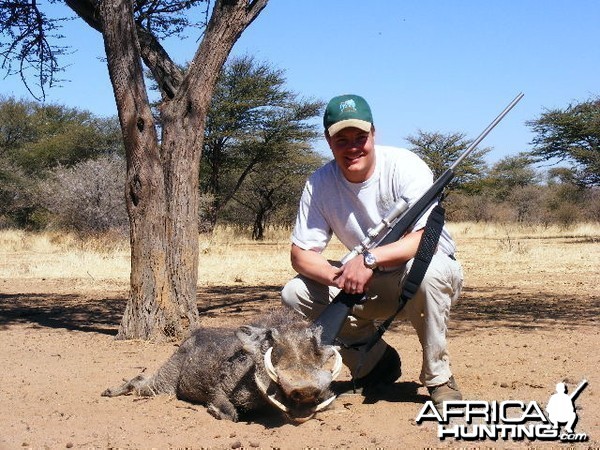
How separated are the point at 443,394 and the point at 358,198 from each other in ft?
3.89

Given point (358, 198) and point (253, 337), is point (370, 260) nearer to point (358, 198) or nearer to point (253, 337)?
point (358, 198)

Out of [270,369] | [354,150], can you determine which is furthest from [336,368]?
[354,150]

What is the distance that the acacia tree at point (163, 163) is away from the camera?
701 cm

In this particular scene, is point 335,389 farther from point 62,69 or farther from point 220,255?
point 220,255

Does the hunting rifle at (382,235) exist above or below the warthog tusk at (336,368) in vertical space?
above

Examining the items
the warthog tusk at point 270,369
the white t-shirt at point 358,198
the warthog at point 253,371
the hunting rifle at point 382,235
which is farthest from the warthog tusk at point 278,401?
the white t-shirt at point 358,198

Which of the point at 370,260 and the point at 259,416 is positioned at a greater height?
the point at 370,260

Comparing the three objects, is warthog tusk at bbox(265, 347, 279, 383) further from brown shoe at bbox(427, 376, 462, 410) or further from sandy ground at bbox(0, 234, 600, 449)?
brown shoe at bbox(427, 376, 462, 410)

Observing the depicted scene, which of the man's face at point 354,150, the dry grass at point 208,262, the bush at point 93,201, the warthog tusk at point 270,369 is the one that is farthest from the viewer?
the bush at point 93,201

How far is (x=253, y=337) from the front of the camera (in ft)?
13.4

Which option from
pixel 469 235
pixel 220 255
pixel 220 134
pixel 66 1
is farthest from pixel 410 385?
pixel 469 235

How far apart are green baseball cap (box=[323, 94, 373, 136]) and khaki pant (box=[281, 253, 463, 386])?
834mm

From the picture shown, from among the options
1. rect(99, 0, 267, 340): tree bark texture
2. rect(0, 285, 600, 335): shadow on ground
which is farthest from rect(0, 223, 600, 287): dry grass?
rect(99, 0, 267, 340): tree bark texture

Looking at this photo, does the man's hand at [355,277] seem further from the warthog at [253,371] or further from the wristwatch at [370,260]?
the warthog at [253,371]
